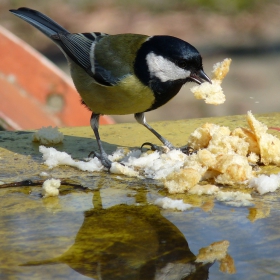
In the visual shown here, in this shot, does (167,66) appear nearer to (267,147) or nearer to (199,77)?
(199,77)

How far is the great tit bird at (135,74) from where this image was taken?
8.64ft

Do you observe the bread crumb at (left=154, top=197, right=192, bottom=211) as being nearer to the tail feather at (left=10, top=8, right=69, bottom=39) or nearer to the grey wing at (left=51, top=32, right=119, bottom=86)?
the grey wing at (left=51, top=32, right=119, bottom=86)

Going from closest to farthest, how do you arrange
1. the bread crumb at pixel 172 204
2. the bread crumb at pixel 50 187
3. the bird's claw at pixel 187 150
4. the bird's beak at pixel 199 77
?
the bread crumb at pixel 172 204, the bread crumb at pixel 50 187, the bird's claw at pixel 187 150, the bird's beak at pixel 199 77

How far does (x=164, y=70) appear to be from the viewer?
2.64m

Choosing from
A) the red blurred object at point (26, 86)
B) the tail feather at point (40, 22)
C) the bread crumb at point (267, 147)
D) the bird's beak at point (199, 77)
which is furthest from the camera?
the tail feather at point (40, 22)

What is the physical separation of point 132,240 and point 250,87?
4.86m

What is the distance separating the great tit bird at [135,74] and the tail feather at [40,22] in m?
0.43

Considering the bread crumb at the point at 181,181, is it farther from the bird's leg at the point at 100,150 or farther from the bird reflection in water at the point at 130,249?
the bird's leg at the point at 100,150

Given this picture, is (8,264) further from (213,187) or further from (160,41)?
(160,41)

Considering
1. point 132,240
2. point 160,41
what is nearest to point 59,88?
point 160,41

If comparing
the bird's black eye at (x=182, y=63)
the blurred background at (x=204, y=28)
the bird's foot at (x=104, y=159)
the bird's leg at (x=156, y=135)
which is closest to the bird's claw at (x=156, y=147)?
the bird's leg at (x=156, y=135)

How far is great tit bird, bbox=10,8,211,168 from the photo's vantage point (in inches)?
104

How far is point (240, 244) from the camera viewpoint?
163cm

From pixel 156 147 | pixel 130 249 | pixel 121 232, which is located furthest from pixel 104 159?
pixel 130 249
